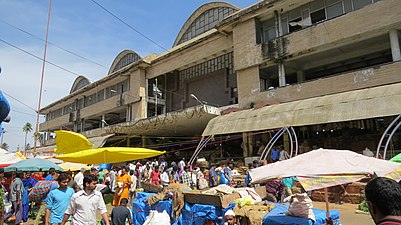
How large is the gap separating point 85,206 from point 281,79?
15408mm

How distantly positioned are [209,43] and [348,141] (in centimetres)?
1194

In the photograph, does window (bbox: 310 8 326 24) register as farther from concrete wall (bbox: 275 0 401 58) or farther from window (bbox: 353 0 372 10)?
window (bbox: 353 0 372 10)

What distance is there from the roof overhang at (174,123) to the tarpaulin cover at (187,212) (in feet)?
36.1

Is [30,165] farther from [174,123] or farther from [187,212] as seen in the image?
[174,123]

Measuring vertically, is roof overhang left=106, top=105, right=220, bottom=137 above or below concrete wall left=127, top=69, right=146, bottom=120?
below

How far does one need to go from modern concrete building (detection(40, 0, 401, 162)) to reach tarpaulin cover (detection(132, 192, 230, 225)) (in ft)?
27.0

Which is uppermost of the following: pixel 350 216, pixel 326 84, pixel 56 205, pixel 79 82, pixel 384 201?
pixel 79 82

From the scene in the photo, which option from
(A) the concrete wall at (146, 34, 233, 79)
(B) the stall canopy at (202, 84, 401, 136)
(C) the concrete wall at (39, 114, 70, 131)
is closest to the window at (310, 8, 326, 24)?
(B) the stall canopy at (202, 84, 401, 136)

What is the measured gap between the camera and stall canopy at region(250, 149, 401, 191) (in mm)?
4348

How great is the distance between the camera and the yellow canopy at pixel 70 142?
1393cm

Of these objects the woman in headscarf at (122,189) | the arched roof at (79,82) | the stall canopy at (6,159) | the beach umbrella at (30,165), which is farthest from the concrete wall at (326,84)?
the arched roof at (79,82)

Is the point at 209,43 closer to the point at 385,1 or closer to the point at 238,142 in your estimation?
the point at 238,142

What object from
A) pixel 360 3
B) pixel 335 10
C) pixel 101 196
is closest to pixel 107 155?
pixel 101 196

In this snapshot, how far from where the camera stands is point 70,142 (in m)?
14.1
